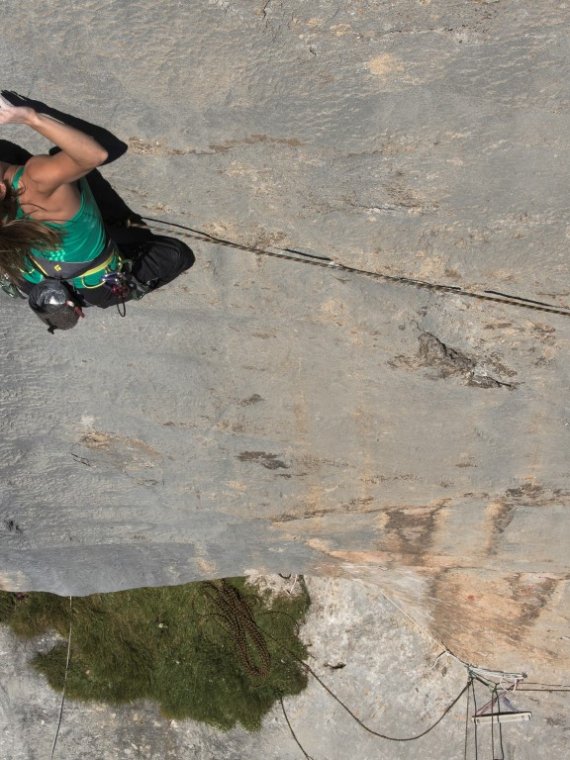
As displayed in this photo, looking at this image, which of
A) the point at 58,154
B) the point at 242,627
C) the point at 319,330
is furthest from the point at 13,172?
the point at 242,627

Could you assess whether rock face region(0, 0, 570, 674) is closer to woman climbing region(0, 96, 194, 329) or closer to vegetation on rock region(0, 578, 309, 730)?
woman climbing region(0, 96, 194, 329)

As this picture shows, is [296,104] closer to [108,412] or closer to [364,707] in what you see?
[108,412]

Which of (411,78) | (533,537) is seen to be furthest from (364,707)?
(411,78)

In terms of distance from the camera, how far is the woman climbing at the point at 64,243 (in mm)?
1789

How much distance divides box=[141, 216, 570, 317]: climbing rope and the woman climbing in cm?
7

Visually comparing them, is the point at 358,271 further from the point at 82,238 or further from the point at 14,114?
the point at 14,114

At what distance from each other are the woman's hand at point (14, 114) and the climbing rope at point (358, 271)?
476 millimetres

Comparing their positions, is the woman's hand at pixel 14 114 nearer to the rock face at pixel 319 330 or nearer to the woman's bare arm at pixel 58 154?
the woman's bare arm at pixel 58 154

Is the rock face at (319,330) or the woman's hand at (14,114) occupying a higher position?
the woman's hand at (14,114)

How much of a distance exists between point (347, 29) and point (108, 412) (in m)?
1.48

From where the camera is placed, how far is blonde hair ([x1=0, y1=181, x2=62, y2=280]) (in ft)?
5.94

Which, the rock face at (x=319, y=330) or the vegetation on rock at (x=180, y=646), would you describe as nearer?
the rock face at (x=319, y=330)

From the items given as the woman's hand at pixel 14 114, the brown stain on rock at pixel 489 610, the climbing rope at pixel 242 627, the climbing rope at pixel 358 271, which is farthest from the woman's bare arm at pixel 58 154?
the climbing rope at pixel 242 627

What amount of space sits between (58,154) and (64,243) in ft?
0.85
